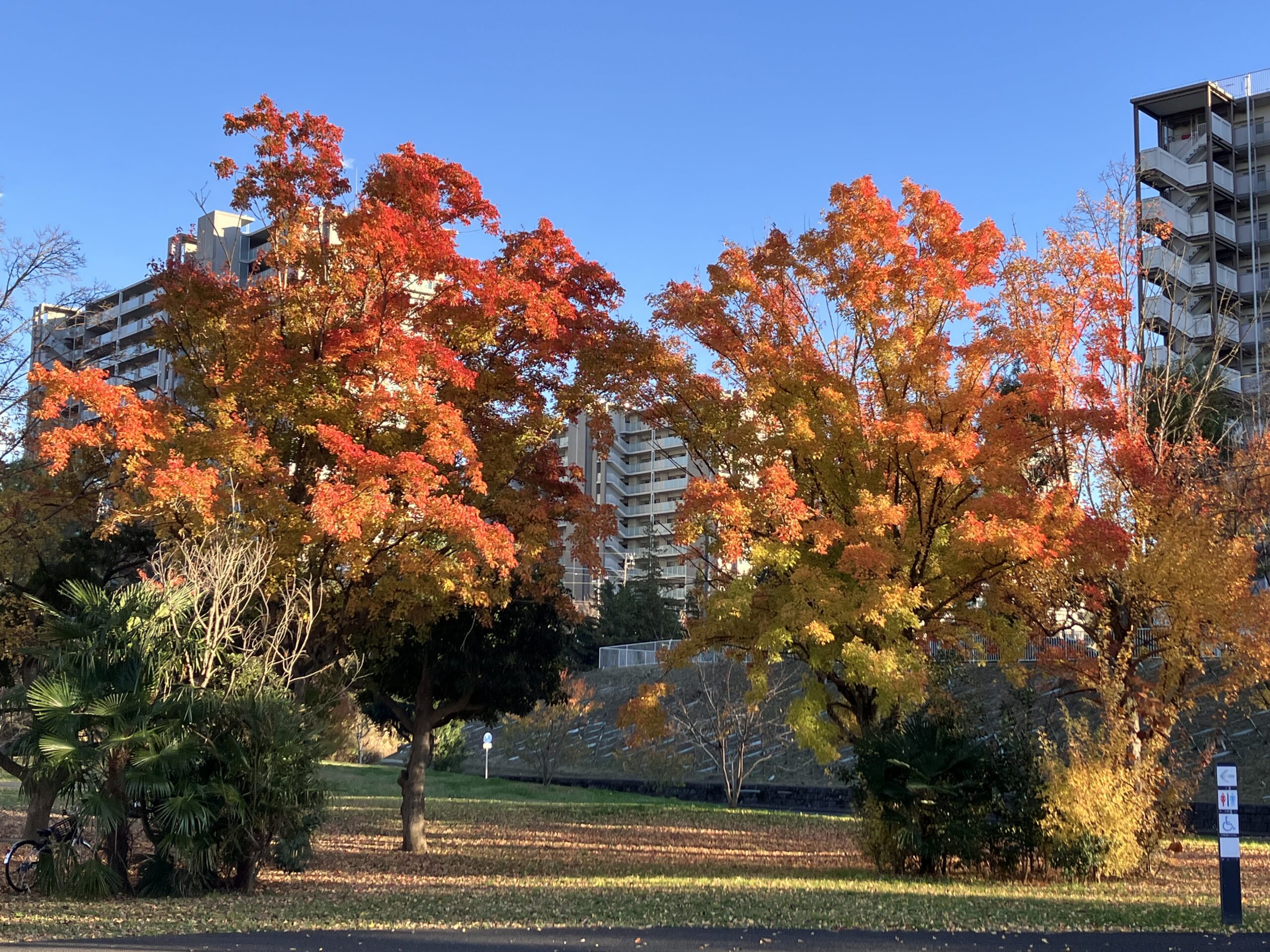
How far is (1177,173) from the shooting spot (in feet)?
148

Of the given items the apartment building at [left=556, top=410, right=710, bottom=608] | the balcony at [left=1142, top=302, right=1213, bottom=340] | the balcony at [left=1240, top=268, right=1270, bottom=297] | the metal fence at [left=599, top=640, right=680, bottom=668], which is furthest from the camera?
the apartment building at [left=556, top=410, right=710, bottom=608]

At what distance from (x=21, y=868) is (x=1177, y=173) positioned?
47.1m

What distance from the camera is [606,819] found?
25906 mm

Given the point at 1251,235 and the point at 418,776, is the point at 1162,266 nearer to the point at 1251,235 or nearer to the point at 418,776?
the point at 418,776

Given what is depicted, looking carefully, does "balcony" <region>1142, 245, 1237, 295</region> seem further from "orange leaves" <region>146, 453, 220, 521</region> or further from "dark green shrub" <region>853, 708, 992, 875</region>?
"orange leaves" <region>146, 453, 220, 521</region>

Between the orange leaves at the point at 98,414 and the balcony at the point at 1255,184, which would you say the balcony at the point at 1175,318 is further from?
the orange leaves at the point at 98,414

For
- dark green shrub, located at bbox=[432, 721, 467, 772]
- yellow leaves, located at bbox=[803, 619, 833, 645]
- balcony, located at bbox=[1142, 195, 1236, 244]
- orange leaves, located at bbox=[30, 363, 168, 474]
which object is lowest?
dark green shrub, located at bbox=[432, 721, 467, 772]

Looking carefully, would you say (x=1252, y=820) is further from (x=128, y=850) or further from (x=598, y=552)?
(x=128, y=850)

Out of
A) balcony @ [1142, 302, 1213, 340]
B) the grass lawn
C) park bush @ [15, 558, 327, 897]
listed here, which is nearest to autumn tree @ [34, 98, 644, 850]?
park bush @ [15, 558, 327, 897]

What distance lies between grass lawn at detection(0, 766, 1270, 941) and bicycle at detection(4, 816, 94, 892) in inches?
10.6

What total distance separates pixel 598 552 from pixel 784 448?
3733 mm

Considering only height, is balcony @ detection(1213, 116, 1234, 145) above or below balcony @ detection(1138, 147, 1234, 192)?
above

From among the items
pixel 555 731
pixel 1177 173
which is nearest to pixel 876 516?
pixel 555 731

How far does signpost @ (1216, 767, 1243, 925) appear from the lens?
10250 mm
